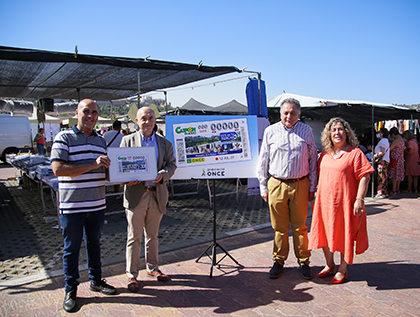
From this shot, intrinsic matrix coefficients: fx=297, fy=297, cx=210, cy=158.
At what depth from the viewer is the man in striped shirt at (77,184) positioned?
9.51ft

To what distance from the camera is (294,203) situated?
356 cm

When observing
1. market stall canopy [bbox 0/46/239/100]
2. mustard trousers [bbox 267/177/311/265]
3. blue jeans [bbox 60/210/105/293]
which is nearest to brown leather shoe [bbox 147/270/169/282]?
blue jeans [bbox 60/210/105/293]

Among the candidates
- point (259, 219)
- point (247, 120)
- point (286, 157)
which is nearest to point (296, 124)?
point (286, 157)

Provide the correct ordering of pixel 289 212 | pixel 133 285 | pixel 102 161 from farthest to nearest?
pixel 289 212 → pixel 133 285 → pixel 102 161

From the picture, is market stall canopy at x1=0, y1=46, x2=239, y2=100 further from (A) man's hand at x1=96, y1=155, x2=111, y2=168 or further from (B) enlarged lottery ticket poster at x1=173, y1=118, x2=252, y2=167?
(A) man's hand at x1=96, y1=155, x2=111, y2=168

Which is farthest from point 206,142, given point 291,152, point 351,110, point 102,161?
point 351,110

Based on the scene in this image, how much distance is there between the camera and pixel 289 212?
12.1ft

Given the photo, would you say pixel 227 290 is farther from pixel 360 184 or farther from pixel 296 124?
pixel 296 124

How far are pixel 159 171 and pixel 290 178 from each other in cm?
155

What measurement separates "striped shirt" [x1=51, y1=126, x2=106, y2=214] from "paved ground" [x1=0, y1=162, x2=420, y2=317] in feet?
3.43

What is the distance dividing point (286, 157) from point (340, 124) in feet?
2.34

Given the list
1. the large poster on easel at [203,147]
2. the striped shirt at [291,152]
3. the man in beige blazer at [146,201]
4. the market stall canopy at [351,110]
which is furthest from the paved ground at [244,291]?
the market stall canopy at [351,110]

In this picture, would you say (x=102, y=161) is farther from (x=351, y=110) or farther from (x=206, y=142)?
(x=351, y=110)

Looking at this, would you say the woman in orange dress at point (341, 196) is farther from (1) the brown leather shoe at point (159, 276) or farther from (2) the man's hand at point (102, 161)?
(2) the man's hand at point (102, 161)
